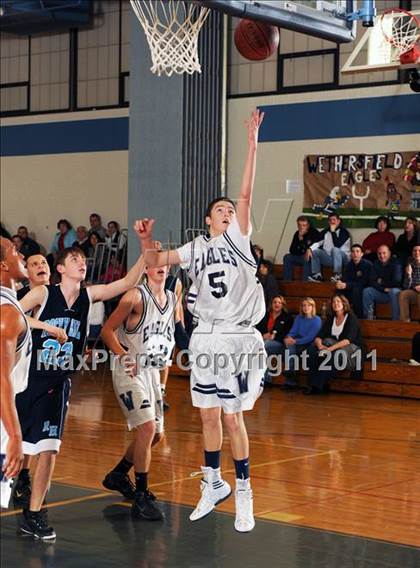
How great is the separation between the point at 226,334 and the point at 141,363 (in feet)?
3.72

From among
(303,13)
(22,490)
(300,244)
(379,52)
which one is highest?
(379,52)

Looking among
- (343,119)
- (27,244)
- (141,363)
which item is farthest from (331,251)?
(141,363)

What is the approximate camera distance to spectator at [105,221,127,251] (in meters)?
18.2

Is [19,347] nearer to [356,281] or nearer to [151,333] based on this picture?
[151,333]

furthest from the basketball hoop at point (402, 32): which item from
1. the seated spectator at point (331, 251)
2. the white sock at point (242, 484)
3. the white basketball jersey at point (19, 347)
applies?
the white basketball jersey at point (19, 347)

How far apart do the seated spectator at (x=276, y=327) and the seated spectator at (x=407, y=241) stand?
1.91 m

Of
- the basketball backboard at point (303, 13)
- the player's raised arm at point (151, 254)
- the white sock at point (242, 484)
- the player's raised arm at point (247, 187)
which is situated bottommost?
the white sock at point (242, 484)

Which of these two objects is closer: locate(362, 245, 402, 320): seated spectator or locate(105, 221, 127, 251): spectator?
locate(362, 245, 402, 320): seated spectator

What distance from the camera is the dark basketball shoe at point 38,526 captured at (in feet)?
20.2

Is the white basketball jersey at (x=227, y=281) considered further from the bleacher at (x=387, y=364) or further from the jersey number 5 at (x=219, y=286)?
the bleacher at (x=387, y=364)

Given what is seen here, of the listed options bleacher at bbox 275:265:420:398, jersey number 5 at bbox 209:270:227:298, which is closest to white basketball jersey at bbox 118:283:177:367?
jersey number 5 at bbox 209:270:227:298

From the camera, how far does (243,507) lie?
611 centimetres

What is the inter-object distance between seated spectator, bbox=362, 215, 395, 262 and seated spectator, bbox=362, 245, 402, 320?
64 centimetres

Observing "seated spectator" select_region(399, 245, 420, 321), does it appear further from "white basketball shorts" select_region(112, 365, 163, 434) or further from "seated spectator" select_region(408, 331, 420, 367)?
"white basketball shorts" select_region(112, 365, 163, 434)
